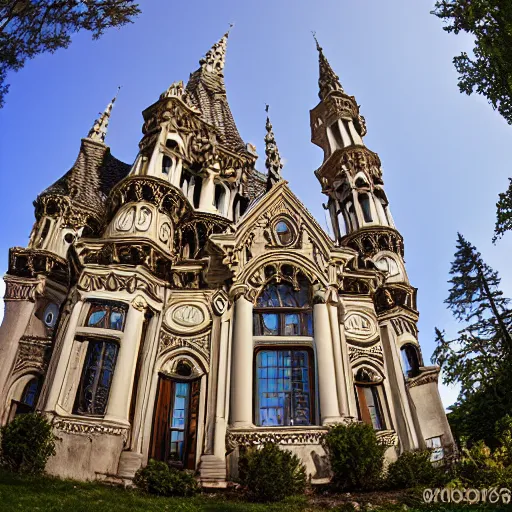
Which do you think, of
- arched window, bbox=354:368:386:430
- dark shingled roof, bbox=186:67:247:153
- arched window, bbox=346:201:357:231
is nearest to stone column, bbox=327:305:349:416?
arched window, bbox=354:368:386:430

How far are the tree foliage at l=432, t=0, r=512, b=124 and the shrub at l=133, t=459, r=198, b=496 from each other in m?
14.1

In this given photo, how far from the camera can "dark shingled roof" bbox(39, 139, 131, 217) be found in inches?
1203

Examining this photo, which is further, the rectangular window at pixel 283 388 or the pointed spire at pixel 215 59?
the pointed spire at pixel 215 59

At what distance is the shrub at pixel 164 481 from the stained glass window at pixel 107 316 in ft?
18.5

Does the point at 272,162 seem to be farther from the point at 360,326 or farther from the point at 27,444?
the point at 27,444

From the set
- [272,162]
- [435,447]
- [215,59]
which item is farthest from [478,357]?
[215,59]

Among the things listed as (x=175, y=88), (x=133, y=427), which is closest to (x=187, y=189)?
(x=175, y=88)

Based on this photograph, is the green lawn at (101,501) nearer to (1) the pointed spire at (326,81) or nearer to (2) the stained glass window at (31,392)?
(2) the stained glass window at (31,392)

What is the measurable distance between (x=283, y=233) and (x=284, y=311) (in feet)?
14.2

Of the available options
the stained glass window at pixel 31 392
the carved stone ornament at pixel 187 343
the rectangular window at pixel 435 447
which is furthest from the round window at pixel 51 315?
the rectangular window at pixel 435 447

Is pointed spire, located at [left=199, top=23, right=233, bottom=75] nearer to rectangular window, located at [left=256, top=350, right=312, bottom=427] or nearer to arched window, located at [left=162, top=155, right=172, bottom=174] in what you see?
arched window, located at [left=162, top=155, right=172, bottom=174]

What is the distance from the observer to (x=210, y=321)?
779 inches

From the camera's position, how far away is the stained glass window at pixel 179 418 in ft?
54.5

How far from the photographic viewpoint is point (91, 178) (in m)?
33.5
